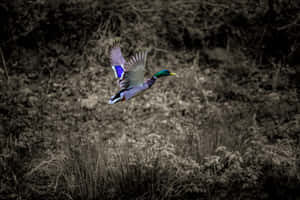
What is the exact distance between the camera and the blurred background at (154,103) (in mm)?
3013

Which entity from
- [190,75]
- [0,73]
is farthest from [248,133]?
[0,73]

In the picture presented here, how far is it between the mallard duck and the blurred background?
70 cm

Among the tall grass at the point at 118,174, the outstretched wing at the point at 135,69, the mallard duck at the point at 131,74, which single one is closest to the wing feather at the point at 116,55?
the mallard duck at the point at 131,74

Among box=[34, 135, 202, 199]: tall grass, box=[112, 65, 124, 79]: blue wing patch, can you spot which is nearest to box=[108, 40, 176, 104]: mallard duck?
box=[112, 65, 124, 79]: blue wing patch

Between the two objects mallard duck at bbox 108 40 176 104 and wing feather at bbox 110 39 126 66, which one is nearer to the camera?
mallard duck at bbox 108 40 176 104

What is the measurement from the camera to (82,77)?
16.3 ft

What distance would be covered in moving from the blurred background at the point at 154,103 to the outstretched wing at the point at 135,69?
2.61 ft

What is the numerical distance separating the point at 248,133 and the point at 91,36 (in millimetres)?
2849

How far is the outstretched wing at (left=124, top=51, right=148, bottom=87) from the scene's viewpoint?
2.27m

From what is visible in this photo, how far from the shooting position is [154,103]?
467 cm

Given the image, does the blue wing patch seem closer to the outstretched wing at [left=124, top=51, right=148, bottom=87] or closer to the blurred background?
the outstretched wing at [left=124, top=51, right=148, bottom=87]

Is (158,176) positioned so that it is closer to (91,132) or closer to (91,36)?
(91,132)

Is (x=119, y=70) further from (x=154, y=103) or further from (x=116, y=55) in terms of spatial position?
(x=154, y=103)

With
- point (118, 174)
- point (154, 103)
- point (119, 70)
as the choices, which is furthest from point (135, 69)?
point (154, 103)
